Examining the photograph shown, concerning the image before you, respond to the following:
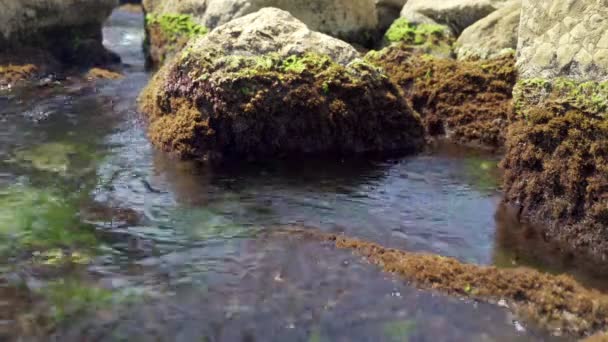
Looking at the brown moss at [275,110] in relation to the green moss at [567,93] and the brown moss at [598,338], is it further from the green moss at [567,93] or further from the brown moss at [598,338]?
the brown moss at [598,338]

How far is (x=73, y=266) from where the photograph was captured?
332 inches

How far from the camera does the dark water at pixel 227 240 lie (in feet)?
23.9

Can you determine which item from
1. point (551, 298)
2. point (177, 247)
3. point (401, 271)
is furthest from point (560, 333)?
point (177, 247)

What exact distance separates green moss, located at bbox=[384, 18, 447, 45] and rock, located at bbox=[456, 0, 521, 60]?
0.78 metres

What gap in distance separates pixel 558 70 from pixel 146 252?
6557mm

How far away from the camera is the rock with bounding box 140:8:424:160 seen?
12656 mm

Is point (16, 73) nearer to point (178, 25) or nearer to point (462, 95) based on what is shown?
point (178, 25)

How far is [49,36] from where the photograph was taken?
2070 cm

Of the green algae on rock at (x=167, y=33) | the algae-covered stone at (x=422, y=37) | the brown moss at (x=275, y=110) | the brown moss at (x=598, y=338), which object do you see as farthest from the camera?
the green algae on rock at (x=167, y=33)

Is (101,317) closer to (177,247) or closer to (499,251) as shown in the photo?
(177,247)

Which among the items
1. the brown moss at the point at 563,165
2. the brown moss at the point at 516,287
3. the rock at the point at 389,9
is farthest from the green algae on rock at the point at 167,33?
the brown moss at the point at 516,287

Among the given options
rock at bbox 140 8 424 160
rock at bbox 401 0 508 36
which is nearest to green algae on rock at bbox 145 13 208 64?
rock at bbox 401 0 508 36

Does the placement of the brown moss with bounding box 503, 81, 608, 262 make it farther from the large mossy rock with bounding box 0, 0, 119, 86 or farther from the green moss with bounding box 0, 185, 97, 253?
the large mossy rock with bounding box 0, 0, 119, 86

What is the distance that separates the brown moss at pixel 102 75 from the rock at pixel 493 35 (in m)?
9.55
